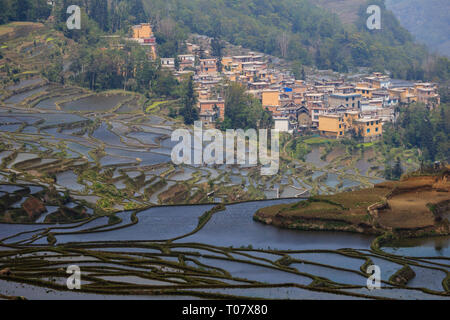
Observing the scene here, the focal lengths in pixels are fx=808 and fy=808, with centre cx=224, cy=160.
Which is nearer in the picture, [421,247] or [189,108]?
[421,247]

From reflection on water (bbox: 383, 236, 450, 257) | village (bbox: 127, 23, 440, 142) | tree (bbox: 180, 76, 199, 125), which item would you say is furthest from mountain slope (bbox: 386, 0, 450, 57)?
reflection on water (bbox: 383, 236, 450, 257)

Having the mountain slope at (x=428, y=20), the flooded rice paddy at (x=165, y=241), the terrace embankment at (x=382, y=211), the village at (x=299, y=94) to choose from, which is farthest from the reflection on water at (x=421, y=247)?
the mountain slope at (x=428, y=20)

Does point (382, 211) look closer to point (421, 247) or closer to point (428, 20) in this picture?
point (421, 247)

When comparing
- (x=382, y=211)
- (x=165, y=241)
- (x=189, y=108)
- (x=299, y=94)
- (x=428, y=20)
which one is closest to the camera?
(x=165, y=241)

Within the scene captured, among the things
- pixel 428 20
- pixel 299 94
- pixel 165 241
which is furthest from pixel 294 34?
pixel 165 241

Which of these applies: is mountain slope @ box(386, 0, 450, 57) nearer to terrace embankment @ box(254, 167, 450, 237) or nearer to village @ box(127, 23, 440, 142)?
village @ box(127, 23, 440, 142)
